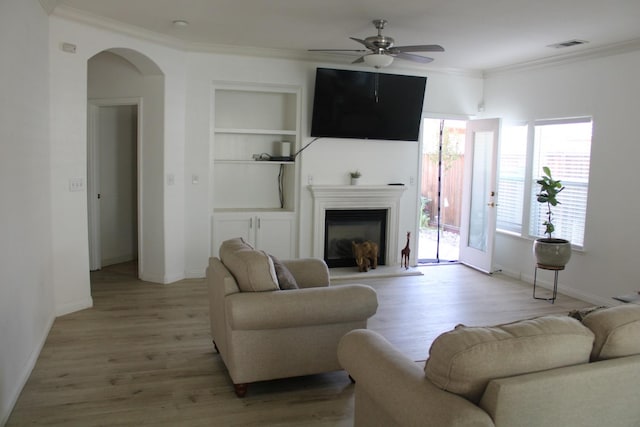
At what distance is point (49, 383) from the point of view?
11.2 feet

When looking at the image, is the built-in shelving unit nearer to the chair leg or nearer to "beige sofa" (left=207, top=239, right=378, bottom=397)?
"beige sofa" (left=207, top=239, right=378, bottom=397)

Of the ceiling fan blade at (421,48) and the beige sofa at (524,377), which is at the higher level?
the ceiling fan blade at (421,48)

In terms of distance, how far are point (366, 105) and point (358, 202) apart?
48.5 inches

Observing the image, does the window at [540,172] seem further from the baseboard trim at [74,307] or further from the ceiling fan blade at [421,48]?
the baseboard trim at [74,307]

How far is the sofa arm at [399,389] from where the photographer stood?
1734 millimetres

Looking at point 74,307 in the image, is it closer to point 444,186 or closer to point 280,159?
point 280,159

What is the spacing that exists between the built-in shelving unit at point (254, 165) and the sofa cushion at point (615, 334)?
476 cm

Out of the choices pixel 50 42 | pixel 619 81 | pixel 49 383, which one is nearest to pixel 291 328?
pixel 49 383


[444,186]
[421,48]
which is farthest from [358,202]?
[444,186]

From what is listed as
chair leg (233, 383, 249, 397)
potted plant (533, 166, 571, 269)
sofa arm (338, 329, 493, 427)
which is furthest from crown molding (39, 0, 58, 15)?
potted plant (533, 166, 571, 269)

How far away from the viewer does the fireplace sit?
6918 millimetres

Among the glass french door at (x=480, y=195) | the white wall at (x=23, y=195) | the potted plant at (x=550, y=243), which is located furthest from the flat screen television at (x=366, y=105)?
the white wall at (x=23, y=195)

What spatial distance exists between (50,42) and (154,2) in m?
1.00

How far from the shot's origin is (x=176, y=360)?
384 cm
